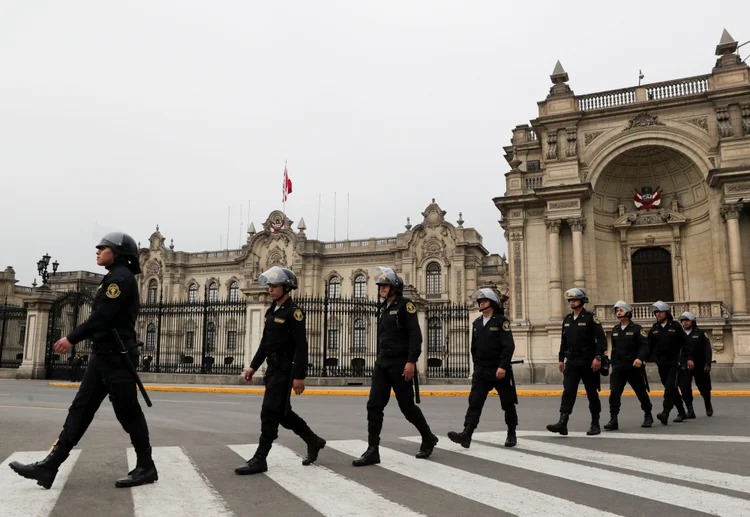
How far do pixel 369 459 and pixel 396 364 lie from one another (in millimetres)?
957

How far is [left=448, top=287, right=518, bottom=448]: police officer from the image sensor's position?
676 cm

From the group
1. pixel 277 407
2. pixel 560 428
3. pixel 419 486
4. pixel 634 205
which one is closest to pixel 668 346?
pixel 560 428

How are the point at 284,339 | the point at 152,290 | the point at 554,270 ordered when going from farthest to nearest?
the point at 152,290, the point at 554,270, the point at 284,339

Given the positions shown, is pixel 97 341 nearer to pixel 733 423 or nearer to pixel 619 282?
pixel 733 423

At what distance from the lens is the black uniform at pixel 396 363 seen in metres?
5.86

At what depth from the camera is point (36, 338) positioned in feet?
78.6

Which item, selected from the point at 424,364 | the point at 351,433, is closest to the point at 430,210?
the point at 424,364

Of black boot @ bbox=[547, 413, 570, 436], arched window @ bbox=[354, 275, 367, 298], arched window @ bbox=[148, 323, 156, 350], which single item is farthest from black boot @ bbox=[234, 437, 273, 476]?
arched window @ bbox=[354, 275, 367, 298]

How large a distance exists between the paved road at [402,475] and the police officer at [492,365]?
15.3 inches

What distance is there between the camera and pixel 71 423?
4.60 meters

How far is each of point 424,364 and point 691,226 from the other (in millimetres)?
12910

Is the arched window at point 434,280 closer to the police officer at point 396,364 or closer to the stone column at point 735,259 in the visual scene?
the stone column at point 735,259

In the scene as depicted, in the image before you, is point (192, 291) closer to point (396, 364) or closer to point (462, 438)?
point (462, 438)

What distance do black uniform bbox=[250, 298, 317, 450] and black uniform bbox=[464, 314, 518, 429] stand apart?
2.20 m
